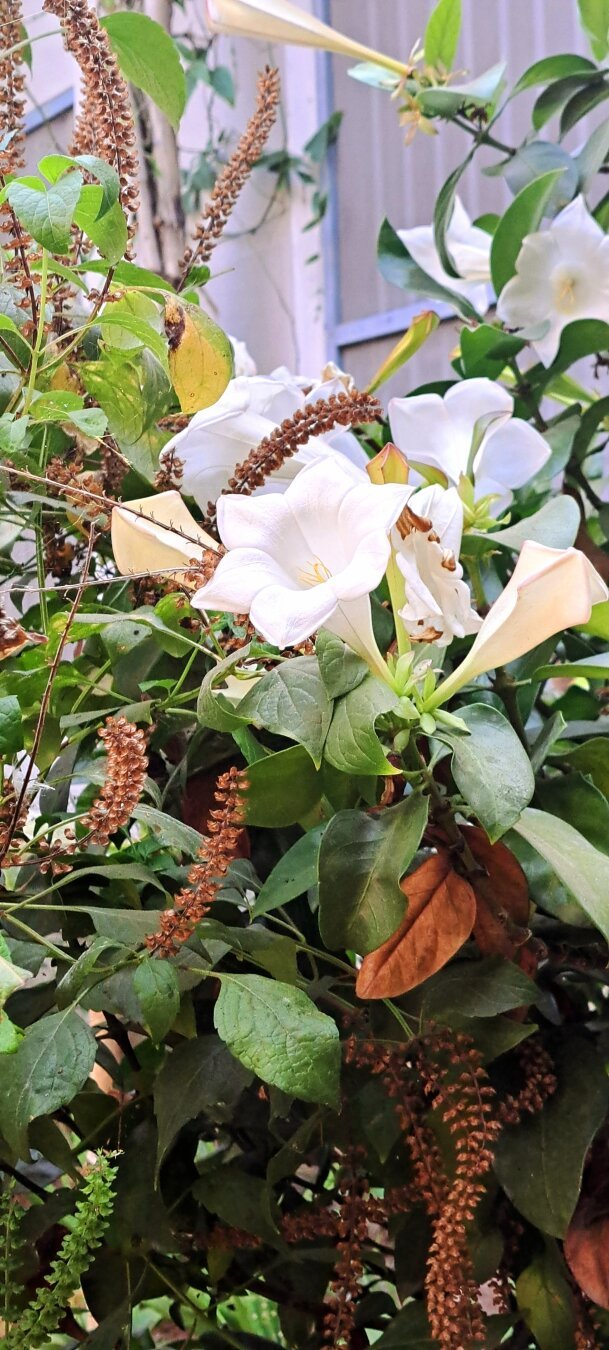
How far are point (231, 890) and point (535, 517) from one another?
16 cm

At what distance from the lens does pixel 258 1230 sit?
38cm

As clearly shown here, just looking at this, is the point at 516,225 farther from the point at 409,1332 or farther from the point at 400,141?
the point at 400,141

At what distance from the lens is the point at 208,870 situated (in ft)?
0.92

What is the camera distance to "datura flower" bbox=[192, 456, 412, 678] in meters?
0.25

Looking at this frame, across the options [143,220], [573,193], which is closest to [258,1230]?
[573,193]

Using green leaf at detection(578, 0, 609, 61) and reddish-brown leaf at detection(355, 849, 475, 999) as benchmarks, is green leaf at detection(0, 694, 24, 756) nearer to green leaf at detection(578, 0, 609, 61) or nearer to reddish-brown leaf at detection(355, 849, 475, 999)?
reddish-brown leaf at detection(355, 849, 475, 999)

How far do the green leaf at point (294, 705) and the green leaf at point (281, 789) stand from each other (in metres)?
0.03

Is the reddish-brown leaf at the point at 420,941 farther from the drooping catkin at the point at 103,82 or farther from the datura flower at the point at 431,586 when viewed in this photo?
the drooping catkin at the point at 103,82

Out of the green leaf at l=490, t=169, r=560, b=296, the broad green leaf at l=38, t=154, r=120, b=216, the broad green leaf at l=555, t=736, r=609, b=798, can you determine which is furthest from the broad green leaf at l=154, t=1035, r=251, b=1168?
the green leaf at l=490, t=169, r=560, b=296

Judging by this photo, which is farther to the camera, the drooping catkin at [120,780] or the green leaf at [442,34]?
the green leaf at [442,34]

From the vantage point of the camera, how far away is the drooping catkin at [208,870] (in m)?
0.28

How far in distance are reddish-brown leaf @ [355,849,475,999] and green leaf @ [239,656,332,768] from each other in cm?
8

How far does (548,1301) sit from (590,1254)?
0.03 metres

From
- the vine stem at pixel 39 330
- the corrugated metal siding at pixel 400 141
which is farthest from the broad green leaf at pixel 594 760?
the corrugated metal siding at pixel 400 141
